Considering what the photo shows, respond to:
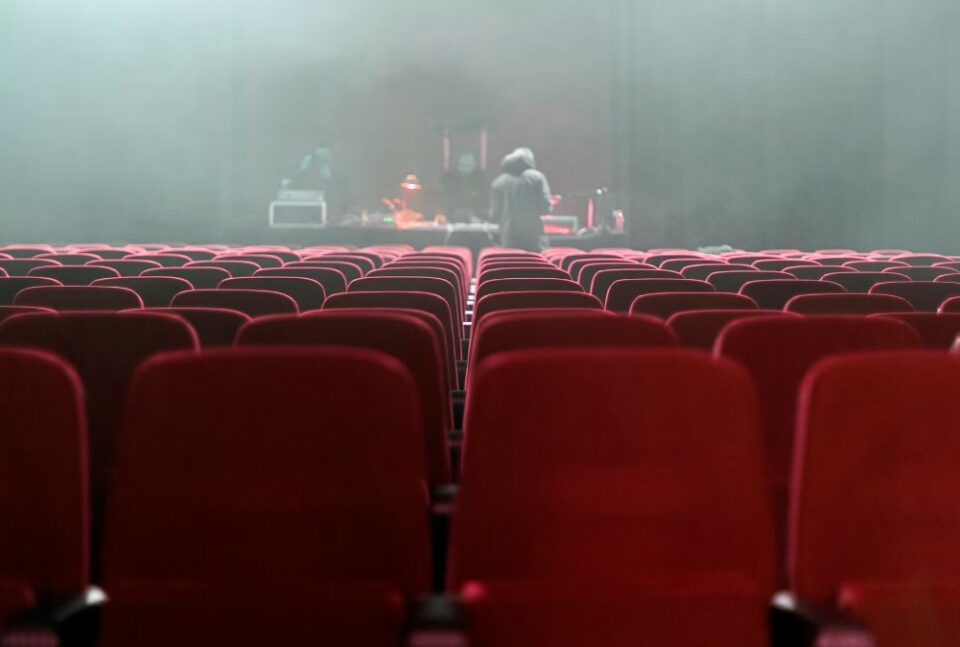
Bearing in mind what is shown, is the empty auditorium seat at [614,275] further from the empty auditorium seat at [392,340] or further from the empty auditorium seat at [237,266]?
the empty auditorium seat at [392,340]

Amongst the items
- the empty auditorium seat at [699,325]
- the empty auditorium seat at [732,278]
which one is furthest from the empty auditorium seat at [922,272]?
the empty auditorium seat at [699,325]

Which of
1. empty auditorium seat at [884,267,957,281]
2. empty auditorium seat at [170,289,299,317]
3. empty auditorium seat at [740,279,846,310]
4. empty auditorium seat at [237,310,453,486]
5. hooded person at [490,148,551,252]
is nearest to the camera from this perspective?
empty auditorium seat at [237,310,453,486]

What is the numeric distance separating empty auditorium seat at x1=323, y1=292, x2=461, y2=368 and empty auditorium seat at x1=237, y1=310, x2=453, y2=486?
3.07 ft

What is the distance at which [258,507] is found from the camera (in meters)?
1.50

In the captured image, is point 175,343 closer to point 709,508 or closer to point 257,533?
point 257,533

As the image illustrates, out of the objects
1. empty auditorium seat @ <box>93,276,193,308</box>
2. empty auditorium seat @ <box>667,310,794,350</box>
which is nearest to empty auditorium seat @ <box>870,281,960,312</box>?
empty auditorium seat @ <box>667,310,794,350</box>

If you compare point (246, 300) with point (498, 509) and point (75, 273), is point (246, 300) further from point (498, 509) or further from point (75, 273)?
point (498, 509)

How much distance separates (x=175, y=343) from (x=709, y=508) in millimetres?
1369

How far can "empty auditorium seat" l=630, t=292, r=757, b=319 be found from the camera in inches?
130

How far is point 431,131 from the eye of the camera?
712 inches

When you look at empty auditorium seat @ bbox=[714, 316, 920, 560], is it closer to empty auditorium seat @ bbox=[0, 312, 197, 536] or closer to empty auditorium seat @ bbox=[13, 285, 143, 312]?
empty auditorium seat @ bbox=[0, 312, 197, 536]

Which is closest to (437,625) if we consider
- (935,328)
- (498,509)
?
(498,509)

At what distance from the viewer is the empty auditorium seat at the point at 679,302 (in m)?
3.30

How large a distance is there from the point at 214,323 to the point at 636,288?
1.98 metres
